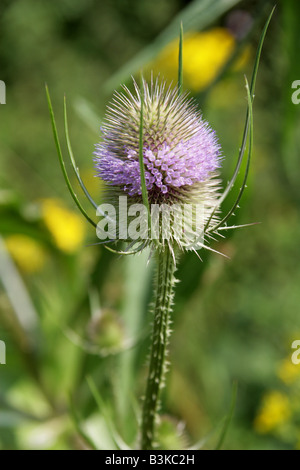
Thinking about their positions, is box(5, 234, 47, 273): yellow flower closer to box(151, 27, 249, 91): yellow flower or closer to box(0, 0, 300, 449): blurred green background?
box(0, 0, 300, 449): blurred green background

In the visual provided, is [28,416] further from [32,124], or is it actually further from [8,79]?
[8,79]

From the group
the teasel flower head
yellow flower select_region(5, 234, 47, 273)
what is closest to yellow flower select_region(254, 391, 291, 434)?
the teasel flower head

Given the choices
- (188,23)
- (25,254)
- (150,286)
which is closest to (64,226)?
(25,254)

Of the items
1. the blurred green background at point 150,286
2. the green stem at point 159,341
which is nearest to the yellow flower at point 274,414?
the blurred green background at point 150,286

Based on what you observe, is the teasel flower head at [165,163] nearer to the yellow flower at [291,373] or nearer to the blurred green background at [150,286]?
the blurred green background at [150,286]

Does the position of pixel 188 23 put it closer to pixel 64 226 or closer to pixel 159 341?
pixel 159 341

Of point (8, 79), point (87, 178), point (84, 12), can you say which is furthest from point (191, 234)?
point (84, 12)
